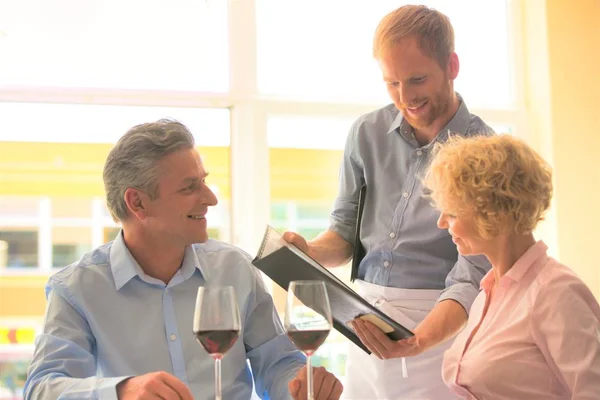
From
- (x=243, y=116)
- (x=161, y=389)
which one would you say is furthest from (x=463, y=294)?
(x=243, y=116)

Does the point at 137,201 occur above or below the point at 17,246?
above

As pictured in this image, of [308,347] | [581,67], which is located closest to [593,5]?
[581,67]

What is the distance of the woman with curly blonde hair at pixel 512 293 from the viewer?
5.36 ft

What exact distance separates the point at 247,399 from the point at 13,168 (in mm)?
2210

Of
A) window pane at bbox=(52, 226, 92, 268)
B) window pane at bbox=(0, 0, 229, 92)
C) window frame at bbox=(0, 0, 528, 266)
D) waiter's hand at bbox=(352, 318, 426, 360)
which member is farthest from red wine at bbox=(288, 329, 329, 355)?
window pane at bbox=(0, 0, 229, 92)

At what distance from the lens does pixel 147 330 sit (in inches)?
83.0

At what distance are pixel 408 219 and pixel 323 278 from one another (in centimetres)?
74

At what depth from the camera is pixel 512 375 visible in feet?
5.59

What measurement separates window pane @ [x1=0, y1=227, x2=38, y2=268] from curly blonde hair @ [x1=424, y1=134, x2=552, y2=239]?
2.55 meters

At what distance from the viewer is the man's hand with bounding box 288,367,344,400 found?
5.86 ft

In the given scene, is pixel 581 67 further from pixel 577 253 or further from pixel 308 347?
pixel 308 347

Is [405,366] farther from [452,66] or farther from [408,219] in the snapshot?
[452,66]

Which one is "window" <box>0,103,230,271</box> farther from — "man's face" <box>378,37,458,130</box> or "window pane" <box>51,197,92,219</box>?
"man's face" <box>378,37,458,130</box>

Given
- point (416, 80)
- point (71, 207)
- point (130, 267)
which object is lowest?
point (130, 267)
